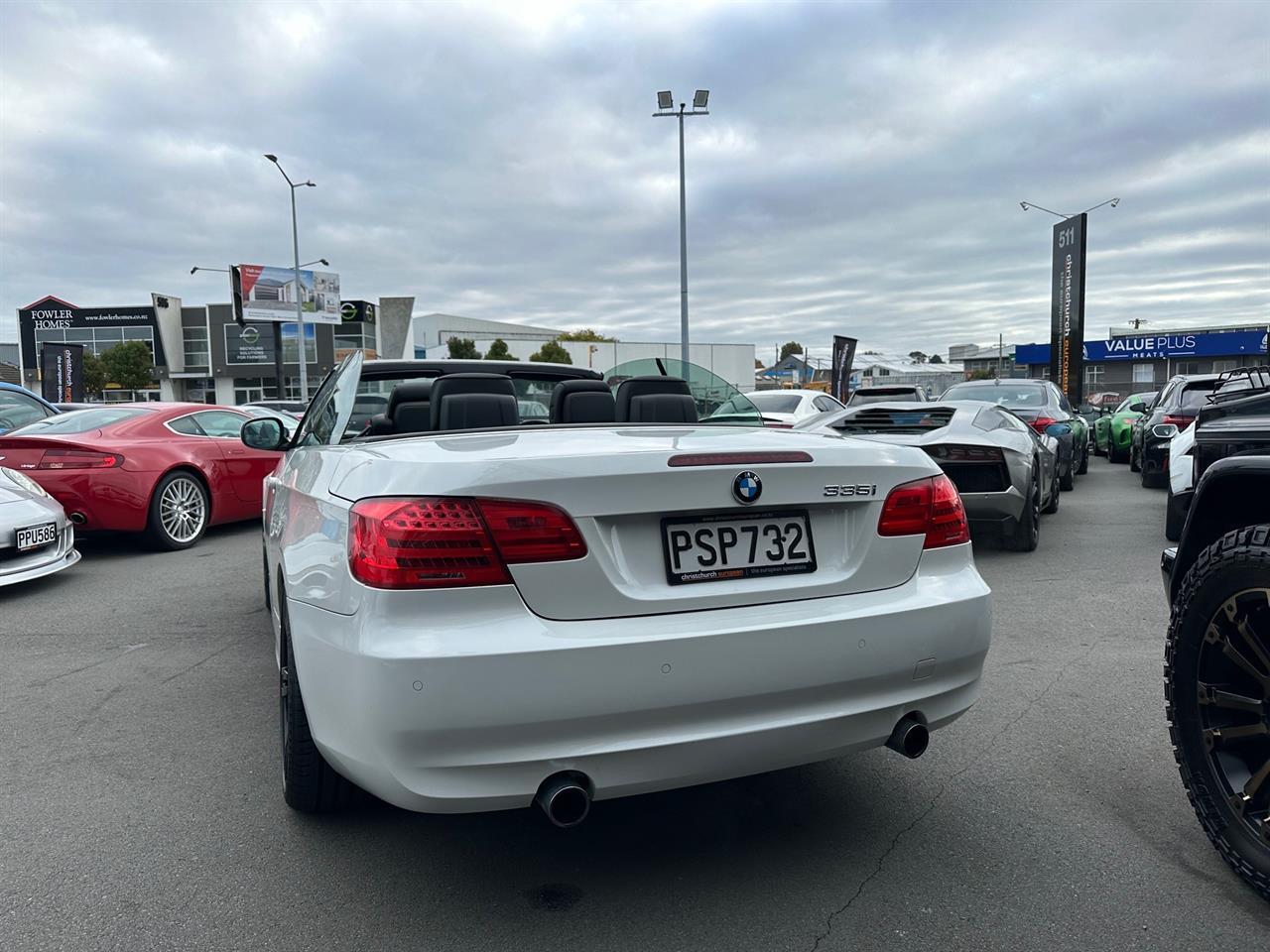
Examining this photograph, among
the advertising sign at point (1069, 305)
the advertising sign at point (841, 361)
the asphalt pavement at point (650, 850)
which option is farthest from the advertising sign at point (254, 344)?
the asphalt pavement at point (650, 850)

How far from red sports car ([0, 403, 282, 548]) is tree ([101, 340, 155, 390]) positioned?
65.8 meters

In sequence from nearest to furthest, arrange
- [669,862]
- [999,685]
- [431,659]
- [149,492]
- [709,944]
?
[431,659] → [709,944] → [669,862] → [999,685] → [149,492]

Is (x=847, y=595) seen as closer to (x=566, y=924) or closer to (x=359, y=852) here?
(x=566, y=924)

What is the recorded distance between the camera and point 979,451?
718 cm

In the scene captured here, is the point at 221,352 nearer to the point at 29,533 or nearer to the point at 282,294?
the point at 282,294

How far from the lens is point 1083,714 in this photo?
3764mm

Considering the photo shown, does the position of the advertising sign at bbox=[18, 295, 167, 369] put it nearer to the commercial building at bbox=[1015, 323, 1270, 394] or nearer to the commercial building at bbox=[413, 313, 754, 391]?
the commercial building at bbox=[413, 313, 754, 391]

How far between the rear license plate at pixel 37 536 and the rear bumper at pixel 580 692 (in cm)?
500

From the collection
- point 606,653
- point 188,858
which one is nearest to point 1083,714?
point 606,653

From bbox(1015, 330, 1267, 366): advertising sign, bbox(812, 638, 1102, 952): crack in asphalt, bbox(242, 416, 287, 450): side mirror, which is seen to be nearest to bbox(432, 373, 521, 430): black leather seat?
bbox(242, 416, 287, 450): side mirror

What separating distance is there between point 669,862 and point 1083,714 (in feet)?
6.65

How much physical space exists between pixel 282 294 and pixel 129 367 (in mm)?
24906

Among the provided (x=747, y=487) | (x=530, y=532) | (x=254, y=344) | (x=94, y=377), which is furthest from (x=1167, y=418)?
(x=94, y=377)

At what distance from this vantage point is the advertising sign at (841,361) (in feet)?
97.7
